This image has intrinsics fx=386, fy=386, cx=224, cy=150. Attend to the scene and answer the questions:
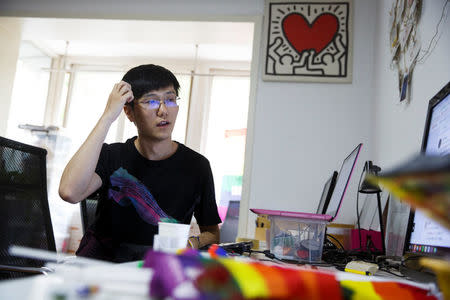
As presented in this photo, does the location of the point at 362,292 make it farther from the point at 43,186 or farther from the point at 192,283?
the point at 43,186

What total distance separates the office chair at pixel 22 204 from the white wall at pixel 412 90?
1.38 metres

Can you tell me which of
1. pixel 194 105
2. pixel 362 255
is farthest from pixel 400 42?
pixel 194 105

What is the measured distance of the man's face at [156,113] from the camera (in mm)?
1556

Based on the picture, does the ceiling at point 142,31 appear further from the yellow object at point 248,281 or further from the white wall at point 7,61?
the yellow object at point 248,281

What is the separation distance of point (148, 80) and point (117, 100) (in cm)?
16

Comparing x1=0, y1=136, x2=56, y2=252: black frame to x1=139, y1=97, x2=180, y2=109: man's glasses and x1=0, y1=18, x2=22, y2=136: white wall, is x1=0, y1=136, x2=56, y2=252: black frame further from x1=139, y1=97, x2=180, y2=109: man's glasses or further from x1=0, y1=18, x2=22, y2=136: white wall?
x1=0, y1=18, x2=22, y2=136: white wall

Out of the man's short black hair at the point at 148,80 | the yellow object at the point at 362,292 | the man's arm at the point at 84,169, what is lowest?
the yellow object at the point at 362,292

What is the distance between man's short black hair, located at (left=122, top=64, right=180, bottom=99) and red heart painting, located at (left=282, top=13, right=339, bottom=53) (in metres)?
1.36

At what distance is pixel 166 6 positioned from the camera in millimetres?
2961

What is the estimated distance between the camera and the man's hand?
1513 millimetres

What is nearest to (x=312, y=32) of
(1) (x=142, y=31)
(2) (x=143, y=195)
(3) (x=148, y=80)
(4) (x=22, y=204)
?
(1) (x=142, y=31)

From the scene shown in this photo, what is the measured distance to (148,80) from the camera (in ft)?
5.25

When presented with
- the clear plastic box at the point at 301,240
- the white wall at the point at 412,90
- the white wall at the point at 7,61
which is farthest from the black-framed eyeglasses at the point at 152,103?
the white wall at the point at 7,61

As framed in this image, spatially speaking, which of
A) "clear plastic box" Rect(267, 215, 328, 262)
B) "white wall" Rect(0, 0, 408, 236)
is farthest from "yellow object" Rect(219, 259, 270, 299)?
"white wall" Rect(0, 0, 408, 236)
